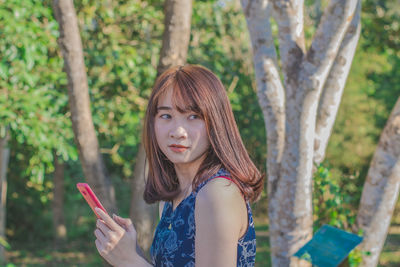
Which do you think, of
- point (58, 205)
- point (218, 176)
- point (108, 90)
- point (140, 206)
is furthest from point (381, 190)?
point (58, 205)

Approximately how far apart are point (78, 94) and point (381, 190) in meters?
2.15

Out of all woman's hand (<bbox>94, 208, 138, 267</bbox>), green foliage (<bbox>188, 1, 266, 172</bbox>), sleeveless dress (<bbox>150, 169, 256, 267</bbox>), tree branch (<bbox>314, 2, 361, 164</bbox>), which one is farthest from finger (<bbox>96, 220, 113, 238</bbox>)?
green foliage (<bbox>188, 1, 266, 172</bbox>)

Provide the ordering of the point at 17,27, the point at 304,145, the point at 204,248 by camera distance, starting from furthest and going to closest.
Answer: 1. the point at 17,27
2. the point at 304,145
3. the point at 204,248

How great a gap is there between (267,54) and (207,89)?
1.78 m

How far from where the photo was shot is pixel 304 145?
313 centimetres

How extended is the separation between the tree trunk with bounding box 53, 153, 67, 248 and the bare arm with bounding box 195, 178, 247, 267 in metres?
9.16

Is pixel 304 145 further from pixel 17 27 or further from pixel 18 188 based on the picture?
pixel 18 188

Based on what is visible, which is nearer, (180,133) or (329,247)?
(180,133)

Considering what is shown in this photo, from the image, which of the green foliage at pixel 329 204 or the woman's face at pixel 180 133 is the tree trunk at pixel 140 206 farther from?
the woman's face at pixel 180 133

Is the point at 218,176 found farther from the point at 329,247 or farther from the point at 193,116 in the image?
the point at 329,247

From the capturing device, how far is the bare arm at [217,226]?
4.51 feet

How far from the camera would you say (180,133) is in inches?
62.2

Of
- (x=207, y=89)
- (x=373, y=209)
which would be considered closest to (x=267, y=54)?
(x=373, y=209)

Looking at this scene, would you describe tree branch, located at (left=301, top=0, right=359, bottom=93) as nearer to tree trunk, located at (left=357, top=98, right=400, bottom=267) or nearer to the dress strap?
tree trunk, located at (left=357, top=98, right=400, bottom=267)
